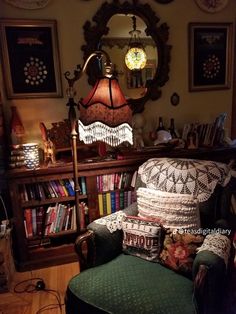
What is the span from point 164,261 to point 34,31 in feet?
6.20

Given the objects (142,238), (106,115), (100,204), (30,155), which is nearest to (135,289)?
(142,238)

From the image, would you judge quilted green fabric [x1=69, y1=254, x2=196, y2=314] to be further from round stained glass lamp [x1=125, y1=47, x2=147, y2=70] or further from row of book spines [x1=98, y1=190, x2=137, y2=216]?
round stained glass lamp [x1=125, y1=47, x2=147, y2=70]

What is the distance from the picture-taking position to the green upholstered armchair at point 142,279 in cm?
121

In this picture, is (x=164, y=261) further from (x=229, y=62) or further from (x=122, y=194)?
(x=229, y=62)

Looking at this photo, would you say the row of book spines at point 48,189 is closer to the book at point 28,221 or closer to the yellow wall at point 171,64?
the book at point 28,221

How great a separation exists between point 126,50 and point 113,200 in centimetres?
126

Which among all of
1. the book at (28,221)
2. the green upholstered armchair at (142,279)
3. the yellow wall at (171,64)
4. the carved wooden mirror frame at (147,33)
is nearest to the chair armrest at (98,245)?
the green upholstered armchair at (142,279)

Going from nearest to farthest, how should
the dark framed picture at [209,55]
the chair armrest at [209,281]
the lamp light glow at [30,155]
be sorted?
the chair armrest at [209,281] → the lamp light glow at [30,155] → the dark framed picture at [209,55]

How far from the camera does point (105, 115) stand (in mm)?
1392

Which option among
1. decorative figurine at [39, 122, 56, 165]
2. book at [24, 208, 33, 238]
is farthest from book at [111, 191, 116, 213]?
book at [24, 208, 33, 238]

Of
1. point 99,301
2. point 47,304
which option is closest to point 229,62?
point 99,301

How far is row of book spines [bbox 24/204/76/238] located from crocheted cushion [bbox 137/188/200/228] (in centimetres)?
78

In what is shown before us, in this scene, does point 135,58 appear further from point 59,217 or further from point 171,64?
point 59,217

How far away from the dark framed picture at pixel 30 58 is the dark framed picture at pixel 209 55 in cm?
120
